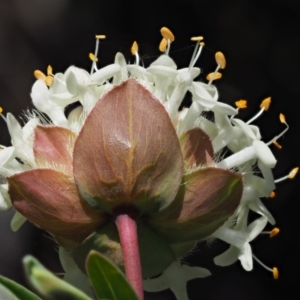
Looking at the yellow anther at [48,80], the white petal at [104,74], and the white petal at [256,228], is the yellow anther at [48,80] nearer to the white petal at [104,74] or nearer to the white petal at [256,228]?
the white petal at [104,74]

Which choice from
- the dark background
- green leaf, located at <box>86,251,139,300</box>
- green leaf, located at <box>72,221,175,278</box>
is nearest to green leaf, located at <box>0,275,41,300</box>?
green leaf, located at <box>86,251,139,300</box>

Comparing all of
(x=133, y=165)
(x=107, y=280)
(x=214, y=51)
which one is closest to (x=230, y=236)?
(x=133, y=165)

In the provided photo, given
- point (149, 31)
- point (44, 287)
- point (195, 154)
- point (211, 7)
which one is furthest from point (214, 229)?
point (211, 7)

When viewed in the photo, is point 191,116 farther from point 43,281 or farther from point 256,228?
point 43,281

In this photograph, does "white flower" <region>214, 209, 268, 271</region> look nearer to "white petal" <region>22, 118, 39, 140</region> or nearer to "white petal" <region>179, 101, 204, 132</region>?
"white petal" <region>179, 101, 204, 132</region>

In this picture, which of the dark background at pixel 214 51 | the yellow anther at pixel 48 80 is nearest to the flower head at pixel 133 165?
the yellow anther at pixel 48 80

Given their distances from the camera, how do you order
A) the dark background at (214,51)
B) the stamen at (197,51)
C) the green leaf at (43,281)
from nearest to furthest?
the green leaf at (43,281)
the stamen at (197,51)
the dark background at (214,51)
